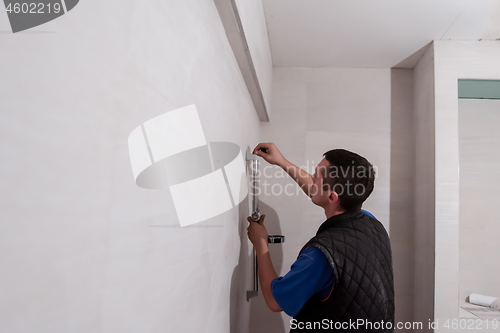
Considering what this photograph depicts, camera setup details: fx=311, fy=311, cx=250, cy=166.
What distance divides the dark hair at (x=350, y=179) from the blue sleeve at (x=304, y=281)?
22 centimetres

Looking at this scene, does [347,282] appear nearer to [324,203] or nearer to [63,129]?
[324,203]

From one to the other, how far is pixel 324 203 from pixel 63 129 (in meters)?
0.90

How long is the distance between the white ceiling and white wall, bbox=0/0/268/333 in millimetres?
1134

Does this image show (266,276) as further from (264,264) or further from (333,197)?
(333,197)

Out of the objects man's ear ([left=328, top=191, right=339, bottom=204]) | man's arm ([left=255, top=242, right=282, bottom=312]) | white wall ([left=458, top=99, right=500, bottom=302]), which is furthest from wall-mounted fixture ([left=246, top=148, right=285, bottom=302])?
white wall ([left=458, top=99, right=500, bottom=302])

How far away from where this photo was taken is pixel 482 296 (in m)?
1.69

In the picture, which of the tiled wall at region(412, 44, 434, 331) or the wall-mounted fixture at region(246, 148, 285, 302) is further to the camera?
the tiled wall at region(412, 44, 434, 331)

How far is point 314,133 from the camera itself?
6.22 ft

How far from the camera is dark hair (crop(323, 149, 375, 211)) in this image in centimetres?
94

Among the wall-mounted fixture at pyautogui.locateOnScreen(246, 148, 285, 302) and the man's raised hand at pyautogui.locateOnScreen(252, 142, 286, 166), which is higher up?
the man's raised hand at pyautogui.locateOnScreen(252, 142, 286, 166)

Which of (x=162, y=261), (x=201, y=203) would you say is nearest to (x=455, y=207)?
(x=201, y=203)

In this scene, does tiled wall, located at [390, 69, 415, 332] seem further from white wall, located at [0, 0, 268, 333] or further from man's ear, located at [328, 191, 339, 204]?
white wall, located at [0, 0, 268, 333]

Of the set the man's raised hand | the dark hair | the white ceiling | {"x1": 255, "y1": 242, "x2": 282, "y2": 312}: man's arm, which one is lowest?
{"x1": 255, "y1": 242, "x2": 282, "y2": 312}: man's arm

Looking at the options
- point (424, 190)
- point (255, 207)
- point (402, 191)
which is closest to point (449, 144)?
point (424, 190)
